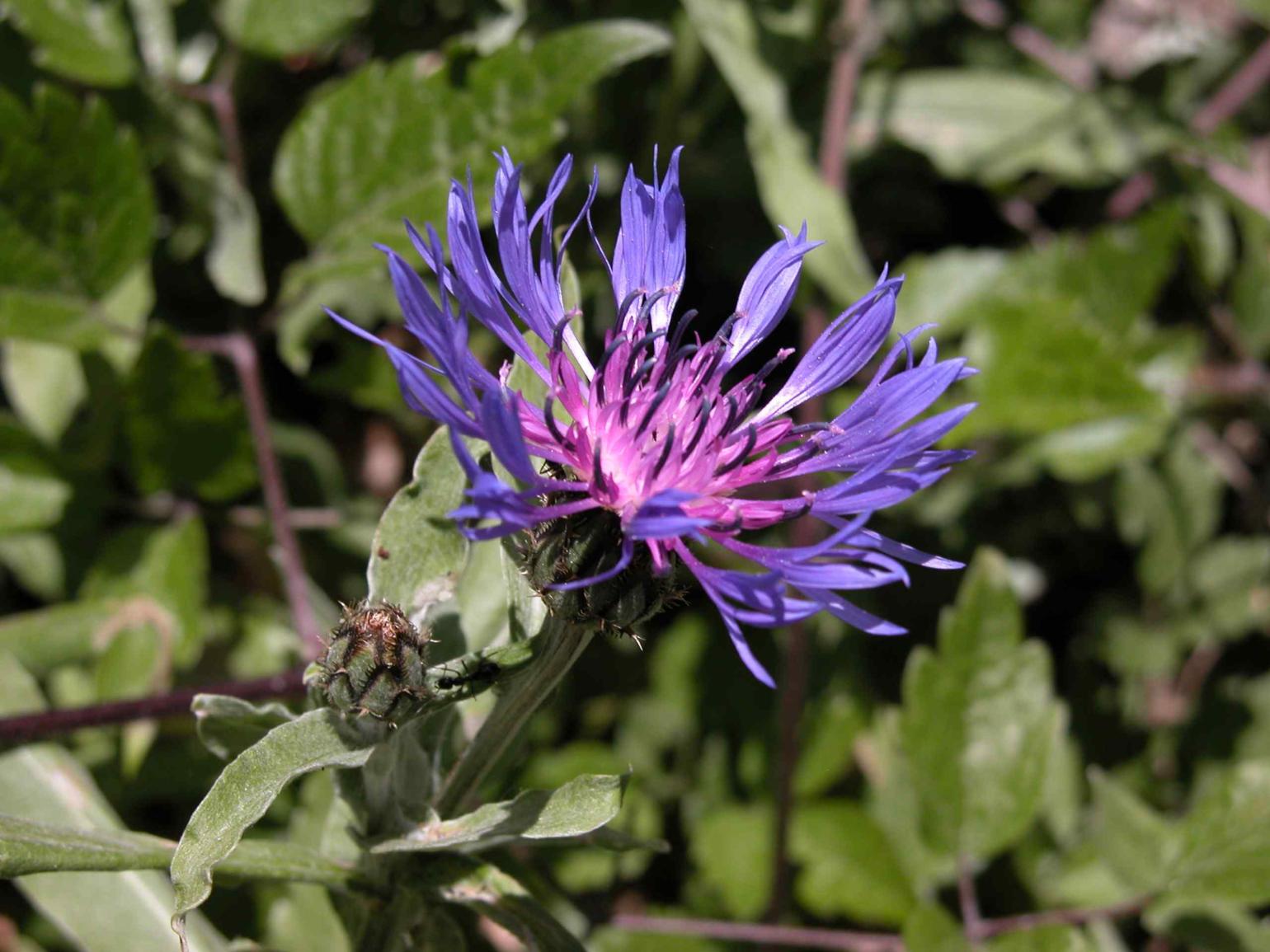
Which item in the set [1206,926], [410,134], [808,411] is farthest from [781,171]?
[1206,926]

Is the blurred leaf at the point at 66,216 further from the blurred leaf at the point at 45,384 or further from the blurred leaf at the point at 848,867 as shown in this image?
the blurred leaf at the point at 848,867

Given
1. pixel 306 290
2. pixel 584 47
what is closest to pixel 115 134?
pixel 306 290

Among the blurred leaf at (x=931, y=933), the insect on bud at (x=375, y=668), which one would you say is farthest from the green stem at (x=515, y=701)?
the blurred leaf at (x=931, y=933)

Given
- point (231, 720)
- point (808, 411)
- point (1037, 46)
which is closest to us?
point (231, 720)

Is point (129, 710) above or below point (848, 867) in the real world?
above

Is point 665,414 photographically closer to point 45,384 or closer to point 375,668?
point 375,668

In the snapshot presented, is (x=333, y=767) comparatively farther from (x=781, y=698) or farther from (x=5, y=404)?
(x=5, y=404)

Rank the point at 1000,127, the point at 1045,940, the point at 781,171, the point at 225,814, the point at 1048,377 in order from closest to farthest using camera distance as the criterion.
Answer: the point at 225,814, the point at 1045,940, the point at 781,171, the point at 1048,377, the point at 1000,127
